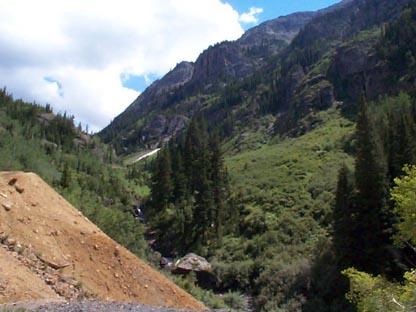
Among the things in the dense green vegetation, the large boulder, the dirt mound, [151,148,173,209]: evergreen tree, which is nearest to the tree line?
[151,148,173,209]: evergreen tree

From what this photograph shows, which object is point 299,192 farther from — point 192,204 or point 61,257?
point 61,257

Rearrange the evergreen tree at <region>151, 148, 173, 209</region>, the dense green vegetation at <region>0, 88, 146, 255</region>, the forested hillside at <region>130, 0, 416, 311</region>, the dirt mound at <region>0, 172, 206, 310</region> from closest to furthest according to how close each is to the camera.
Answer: the dirt mound at <region>0, 172, 206, 310</region>, the forested hillside at <region>130, 0, 416, 311</region>, the dense green vegetation at <region>0, 88, 146, 255</region>, the evergreen tree at <region>151, 148, 173, 209</region>

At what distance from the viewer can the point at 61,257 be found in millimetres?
18781

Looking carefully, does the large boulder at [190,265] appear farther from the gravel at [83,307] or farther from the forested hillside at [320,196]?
Result: the gravel at [83,307]

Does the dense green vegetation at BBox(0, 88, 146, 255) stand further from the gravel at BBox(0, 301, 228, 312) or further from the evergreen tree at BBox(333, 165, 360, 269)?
the gravel at BBox(0, 301, 228, 312)

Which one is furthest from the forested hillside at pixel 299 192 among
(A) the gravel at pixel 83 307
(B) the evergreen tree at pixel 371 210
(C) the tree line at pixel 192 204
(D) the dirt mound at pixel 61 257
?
(D) the dirt mound at pixel 61 257

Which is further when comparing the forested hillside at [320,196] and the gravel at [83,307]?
the forested hillside at [320,196]

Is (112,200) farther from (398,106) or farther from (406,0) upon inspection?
(406,0)

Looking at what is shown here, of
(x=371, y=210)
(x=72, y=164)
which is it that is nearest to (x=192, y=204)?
(x=371, y=210)

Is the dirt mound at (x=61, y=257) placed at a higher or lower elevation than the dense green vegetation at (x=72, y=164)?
lower

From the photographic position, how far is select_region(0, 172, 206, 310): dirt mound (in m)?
16.9

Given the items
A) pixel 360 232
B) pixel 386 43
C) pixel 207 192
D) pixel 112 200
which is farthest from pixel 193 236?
pixel 386 43

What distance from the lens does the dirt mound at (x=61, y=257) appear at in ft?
55.4

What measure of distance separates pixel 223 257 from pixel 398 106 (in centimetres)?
4953
